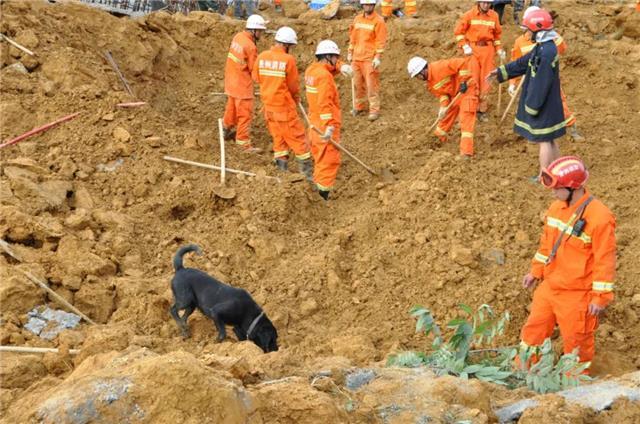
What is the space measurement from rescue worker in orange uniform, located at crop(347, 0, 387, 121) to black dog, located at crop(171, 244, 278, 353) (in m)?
5.85

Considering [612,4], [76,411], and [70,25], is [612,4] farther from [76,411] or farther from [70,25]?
[76,411]

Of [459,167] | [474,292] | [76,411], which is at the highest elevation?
[76,411]

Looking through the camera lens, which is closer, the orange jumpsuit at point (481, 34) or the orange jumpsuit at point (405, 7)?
the orange jumpsuit at point (481, 34)

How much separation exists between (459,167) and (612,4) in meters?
8.50

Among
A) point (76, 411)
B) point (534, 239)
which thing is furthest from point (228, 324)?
point (534, 239)

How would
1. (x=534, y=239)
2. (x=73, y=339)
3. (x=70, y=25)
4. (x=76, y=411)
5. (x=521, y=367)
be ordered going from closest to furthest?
(x=76, y=411) < (x=521, y=367) < (x=73, y=339) < (x=534, y=239) < (x=70, y=25)

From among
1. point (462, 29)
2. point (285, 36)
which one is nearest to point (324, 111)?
point (285, 36)

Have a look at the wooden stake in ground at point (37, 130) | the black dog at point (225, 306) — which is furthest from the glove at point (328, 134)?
the wooden stake in ground at point (37, 130)

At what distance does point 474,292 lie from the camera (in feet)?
20.2

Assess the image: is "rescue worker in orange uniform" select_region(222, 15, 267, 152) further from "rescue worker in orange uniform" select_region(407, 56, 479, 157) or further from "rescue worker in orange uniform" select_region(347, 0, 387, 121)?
"rescue worker in orange uniform" select_region(407, 56, 479, 157)

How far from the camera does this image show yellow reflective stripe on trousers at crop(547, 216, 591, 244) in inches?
183

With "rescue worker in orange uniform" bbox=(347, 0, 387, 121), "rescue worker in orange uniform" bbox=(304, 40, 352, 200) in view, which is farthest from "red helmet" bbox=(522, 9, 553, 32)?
"rescue worker in orange uniform" bbox=(347, 0, 387, 121)

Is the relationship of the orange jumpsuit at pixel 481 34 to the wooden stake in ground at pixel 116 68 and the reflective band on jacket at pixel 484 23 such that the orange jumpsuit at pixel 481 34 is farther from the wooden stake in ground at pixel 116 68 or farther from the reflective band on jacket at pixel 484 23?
the wooden stake in ground at pixel 116 68

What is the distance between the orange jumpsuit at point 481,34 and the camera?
32.9 feet
